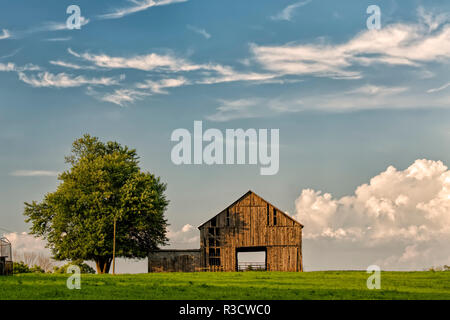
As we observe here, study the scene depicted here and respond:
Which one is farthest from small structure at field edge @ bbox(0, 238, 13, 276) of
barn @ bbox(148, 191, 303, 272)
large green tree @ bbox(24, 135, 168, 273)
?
barn @ bbox(148, 191, 303, 272)

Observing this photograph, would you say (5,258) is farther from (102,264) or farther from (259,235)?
(259,235)

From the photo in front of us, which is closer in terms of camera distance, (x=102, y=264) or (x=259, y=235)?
(x=259, y=235)

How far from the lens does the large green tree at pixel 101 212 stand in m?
63.8

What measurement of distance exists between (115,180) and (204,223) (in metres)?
11.5

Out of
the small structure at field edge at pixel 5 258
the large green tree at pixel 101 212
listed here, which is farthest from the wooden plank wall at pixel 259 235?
the small structure at field edge at pixel 5 258

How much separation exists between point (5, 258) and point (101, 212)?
61.8 ft

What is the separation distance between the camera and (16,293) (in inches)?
1064

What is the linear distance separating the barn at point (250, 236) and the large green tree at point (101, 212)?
6.17m

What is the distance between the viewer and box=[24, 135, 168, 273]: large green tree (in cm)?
6381

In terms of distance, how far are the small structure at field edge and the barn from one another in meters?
23.4

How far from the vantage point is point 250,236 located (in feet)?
214

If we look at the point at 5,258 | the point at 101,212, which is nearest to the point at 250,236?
the point at 101,212

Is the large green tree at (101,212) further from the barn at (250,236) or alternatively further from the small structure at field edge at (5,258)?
the small structure at field edge at (5,258)
